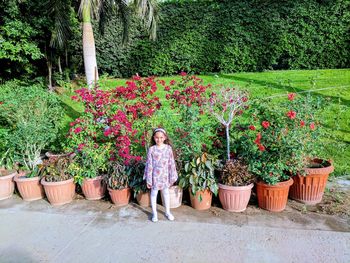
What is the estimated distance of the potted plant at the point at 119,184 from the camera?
414 cm

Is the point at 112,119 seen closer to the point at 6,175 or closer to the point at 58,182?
the point at 58,182

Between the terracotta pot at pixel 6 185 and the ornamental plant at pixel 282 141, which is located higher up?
the ornamental plant at pixel 282 141

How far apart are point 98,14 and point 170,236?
579cm

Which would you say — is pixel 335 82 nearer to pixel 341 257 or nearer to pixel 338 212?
pixel 338 212

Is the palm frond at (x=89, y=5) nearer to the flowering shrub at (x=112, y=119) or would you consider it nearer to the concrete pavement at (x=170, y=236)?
the flowering shrub at (x=112, y=119)

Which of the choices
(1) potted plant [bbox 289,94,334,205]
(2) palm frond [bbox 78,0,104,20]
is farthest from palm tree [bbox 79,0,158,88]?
(1) potted plant [bbox 289,94,334,205]

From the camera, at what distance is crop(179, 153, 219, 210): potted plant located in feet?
12.7

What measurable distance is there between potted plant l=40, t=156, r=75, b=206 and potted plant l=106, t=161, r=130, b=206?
593 millimetres

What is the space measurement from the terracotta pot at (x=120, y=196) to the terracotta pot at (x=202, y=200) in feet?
2.83

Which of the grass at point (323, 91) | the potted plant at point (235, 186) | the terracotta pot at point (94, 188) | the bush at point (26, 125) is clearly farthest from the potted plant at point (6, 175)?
the potted plant at point (235, 186)

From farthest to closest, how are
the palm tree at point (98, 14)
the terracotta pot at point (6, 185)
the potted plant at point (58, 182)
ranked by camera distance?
the palm tree at point (98, 14)
the terracotta pot at point (6, 185)
the potted plant at point (58, 182)

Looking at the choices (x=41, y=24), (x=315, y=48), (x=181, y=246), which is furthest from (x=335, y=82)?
(x=41, y=24)

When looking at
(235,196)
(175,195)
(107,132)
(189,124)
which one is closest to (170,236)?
(175,195)

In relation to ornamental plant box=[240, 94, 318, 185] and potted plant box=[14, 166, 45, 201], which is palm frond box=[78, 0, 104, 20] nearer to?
potted plant box=[14, 166, 45, 201]
